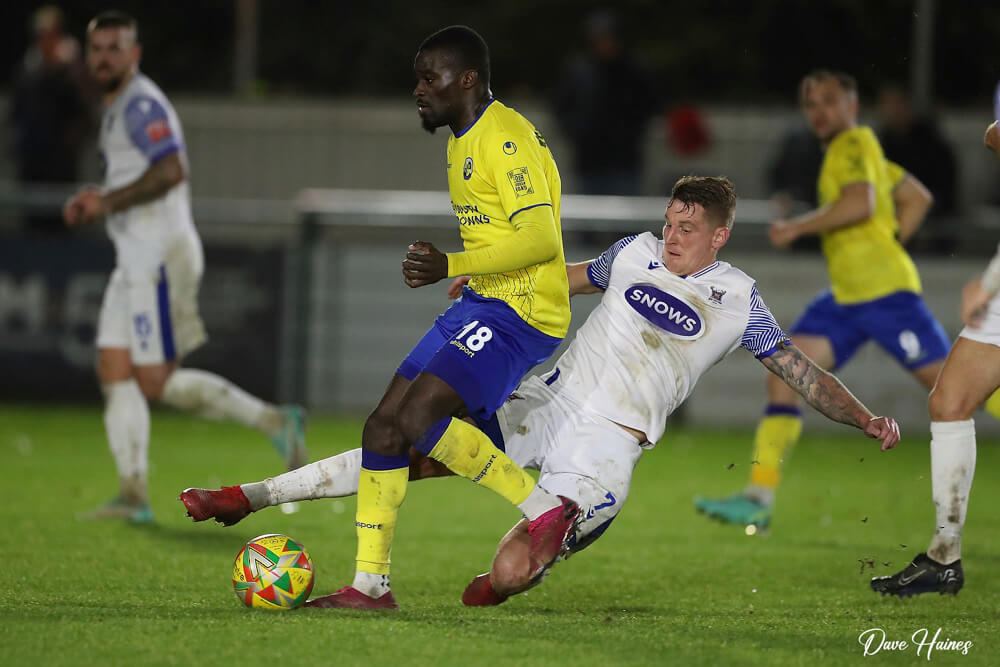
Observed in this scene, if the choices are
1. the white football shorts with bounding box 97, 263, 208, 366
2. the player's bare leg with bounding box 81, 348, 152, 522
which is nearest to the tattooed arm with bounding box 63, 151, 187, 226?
the white football shorts with bounding box 97, 263, 208, 366

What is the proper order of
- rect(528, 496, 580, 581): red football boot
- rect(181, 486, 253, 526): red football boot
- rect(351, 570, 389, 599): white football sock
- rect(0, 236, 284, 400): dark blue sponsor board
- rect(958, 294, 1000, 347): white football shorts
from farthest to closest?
1. rect(0, 236, 284, 400): dark blue sponsor board
2. rect(958, 294, 1000, 347): white football shorts
3. rect(181, 486, 253, 526): red football boot
4. rect(351, 570, 389, 599): white football sock
5. rect(528, 496, 580, 581): red football boot

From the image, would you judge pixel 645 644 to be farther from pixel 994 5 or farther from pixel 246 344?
pixel 994 5

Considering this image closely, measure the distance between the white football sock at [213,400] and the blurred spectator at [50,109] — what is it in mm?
6770

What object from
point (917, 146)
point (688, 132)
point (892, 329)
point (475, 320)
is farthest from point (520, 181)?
point (688, 132)

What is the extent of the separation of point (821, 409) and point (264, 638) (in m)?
2.19

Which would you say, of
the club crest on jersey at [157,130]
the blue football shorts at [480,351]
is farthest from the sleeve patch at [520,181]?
the club crest on jersey at [157,130]

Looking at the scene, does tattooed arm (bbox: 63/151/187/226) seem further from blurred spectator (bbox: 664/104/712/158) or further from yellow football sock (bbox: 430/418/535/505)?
blurred spectator (bbox: 664/104/712/158)

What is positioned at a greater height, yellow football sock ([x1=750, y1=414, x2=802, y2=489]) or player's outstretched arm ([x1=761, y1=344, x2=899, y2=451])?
player's outstretched arm ([x1=761, y1=344, x2=899, y2=451])

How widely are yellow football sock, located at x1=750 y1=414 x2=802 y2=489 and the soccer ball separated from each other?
339cm

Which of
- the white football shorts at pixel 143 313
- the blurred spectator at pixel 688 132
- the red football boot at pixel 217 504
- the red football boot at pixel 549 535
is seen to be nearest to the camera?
the red football boot at pixel 549 535

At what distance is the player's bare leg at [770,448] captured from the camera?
25.5 ft

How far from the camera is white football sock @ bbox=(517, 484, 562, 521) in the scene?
515cm

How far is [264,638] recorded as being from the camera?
4.56m

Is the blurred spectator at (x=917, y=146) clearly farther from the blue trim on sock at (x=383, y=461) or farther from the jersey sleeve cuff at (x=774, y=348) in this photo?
the blue trim on sock at (x=383, y=461)
